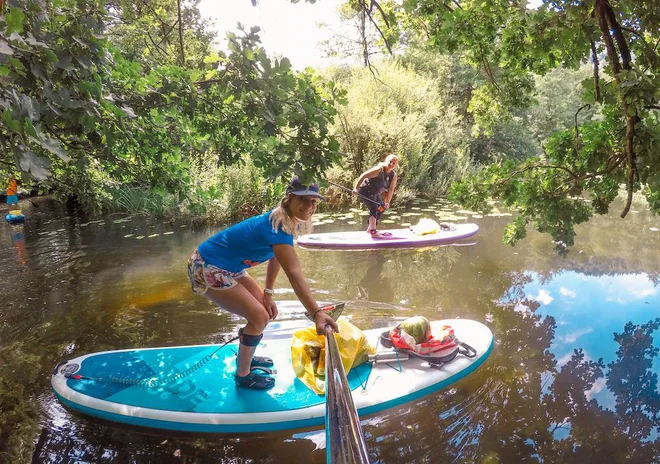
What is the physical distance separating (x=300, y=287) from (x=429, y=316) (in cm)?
291

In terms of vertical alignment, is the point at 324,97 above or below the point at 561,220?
above

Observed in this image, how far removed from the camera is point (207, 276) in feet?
9.70

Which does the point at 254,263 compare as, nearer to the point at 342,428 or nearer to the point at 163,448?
the point at 163,448

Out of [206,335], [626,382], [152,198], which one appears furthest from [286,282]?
[152,198]

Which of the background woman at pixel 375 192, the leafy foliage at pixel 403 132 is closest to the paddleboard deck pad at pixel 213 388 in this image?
the background woman at pixel 375 192

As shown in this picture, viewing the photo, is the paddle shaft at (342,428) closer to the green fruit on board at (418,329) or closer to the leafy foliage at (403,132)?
the green fruit on board at (418,329)

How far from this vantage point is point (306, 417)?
3.07 m

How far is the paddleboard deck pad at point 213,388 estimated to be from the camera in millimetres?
3070

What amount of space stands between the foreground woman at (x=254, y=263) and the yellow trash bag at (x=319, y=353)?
286 millimetres

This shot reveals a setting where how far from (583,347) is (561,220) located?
5.21 feet

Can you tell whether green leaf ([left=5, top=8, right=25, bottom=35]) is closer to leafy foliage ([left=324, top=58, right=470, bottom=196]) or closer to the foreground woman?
the foreground woman

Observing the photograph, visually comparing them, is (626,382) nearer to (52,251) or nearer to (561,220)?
(561,220)

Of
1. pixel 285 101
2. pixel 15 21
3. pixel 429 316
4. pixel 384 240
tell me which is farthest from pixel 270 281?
pixel 384 240

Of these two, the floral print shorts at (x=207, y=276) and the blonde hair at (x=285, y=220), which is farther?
the floral print shorts at (x=207, y=276)
